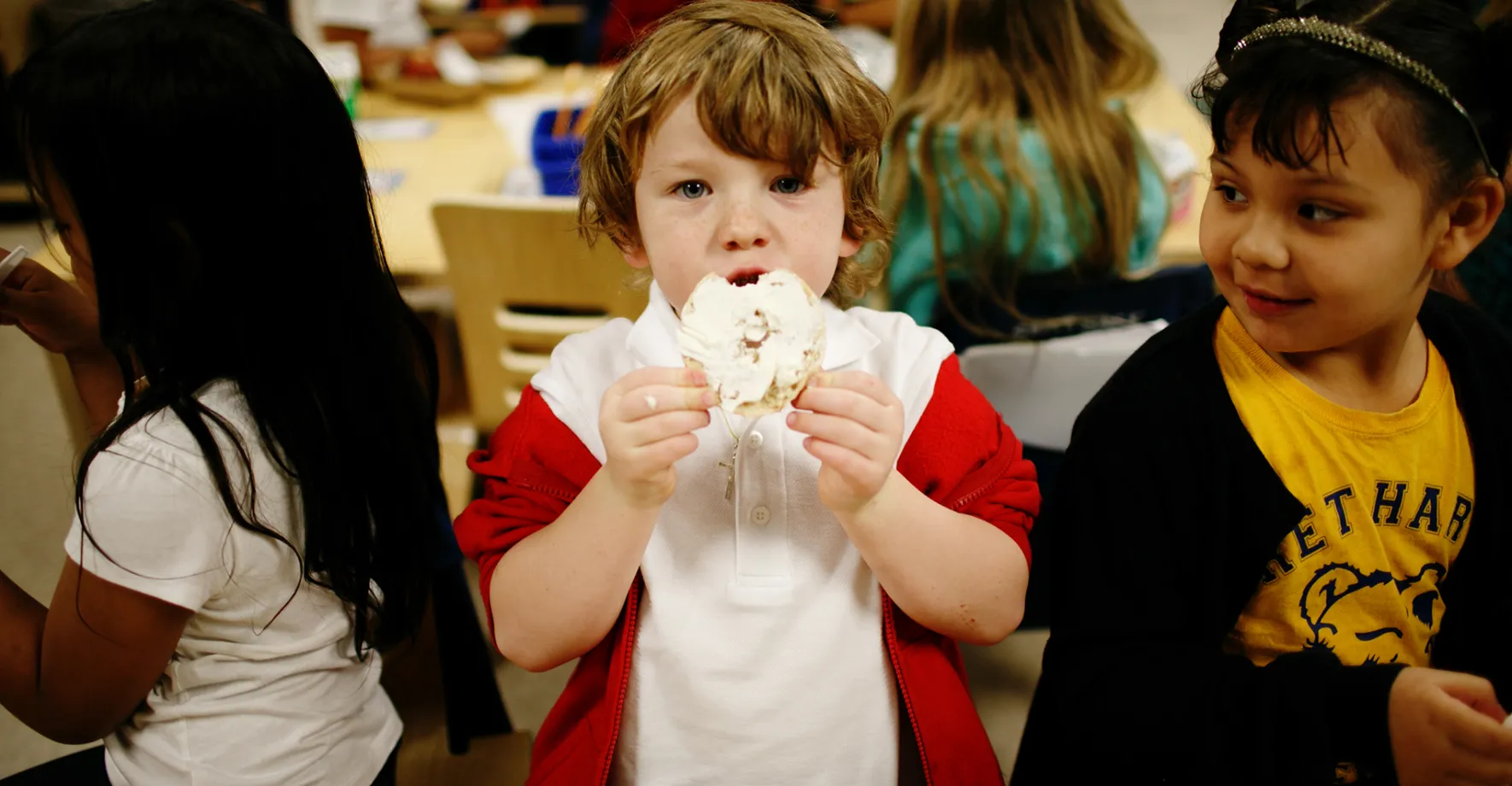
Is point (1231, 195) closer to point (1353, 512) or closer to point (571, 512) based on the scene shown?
point (1353, 512)

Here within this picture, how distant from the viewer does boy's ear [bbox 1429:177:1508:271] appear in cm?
90

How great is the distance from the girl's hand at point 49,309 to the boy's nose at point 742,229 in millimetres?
767

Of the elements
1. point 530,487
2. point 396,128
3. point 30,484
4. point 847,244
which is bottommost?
point 30,484

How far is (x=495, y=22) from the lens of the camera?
11.2 feet

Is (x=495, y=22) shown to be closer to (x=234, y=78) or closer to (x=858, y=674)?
(x=234, y=78)

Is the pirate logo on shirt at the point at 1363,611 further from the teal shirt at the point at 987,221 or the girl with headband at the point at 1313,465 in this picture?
the teal shirt at the point at 987,221

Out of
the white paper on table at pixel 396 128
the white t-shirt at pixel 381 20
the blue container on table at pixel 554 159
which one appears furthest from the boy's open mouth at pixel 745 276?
the white t-shirt at pixel 381 20

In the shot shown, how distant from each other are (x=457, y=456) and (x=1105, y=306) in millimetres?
1367

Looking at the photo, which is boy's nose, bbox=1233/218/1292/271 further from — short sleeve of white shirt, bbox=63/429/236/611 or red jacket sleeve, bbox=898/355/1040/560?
short sleeve of white shirt, bbox=63/429/236/611

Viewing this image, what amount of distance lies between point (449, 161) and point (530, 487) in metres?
1.77

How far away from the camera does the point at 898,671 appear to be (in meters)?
1.00

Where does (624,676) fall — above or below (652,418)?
below

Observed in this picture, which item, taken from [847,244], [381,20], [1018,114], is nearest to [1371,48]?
[847,244]

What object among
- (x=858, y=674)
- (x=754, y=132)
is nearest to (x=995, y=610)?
(x=858, y=674)
